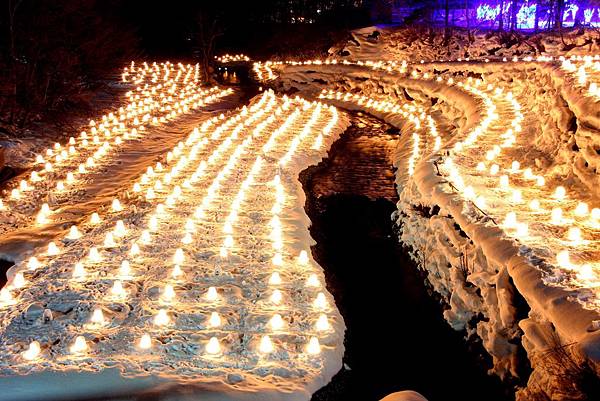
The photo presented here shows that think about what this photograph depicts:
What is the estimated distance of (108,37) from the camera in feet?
62.4

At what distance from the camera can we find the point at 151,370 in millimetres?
4348

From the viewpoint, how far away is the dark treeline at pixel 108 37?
1247cm

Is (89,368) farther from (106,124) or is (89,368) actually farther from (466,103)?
(106,124)

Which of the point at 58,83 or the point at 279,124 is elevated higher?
the point at 58,83

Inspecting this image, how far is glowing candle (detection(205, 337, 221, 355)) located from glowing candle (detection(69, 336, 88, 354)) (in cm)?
98

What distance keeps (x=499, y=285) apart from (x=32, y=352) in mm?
3770

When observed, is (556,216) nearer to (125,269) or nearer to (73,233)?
(125,269)

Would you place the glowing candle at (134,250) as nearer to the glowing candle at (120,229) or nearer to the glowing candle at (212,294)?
the glowing candle at (120,229)

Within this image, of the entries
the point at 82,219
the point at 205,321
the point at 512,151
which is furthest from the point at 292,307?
the point at 512,151

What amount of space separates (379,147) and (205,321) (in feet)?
24.3

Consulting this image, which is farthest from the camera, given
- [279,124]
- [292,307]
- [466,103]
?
[279,124]

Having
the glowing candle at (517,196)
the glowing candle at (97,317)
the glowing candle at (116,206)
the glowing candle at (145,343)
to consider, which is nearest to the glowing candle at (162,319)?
the glowing candle at (145,343)

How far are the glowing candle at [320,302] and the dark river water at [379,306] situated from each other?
320 mm

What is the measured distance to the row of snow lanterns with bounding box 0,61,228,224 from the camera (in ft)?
30.8
